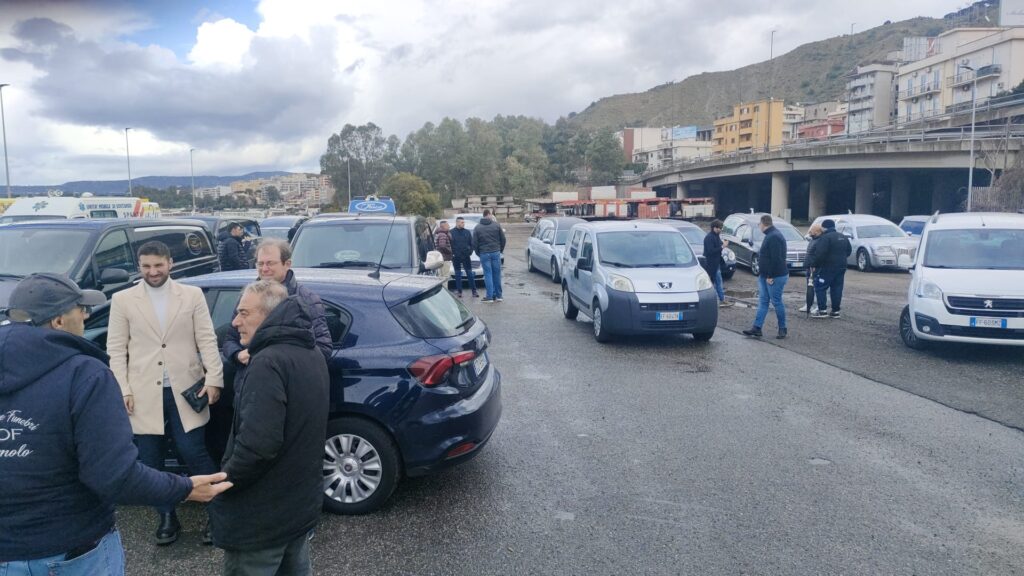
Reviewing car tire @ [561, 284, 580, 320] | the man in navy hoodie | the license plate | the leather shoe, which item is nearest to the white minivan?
car tire @ [561, 284, 580, 320]

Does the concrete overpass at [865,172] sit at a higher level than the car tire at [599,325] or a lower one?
higher

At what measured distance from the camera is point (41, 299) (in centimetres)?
243

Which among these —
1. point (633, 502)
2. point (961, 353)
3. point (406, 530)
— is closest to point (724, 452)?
point (633, 502)

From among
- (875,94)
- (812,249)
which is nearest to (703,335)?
(812,249)

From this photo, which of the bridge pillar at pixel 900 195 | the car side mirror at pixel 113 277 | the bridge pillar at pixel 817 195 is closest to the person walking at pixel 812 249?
the car side mirror at pixel 113 277

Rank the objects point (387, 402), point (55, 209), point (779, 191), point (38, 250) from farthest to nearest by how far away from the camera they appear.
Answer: point (779, 191) < point (55, 209) < point (38, 250) < point (387, 402)

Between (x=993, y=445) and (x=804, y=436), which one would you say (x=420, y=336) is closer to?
(x=804, y=436)

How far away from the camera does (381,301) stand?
195 inches

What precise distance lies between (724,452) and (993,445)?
238cm

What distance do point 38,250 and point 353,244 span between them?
3.42 meters

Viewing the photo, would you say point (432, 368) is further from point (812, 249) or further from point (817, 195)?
point (817, 195)

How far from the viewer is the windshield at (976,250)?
9.90 meters

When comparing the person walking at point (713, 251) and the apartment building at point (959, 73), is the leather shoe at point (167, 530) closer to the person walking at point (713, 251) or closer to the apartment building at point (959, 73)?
the person walking at point (713, 251)

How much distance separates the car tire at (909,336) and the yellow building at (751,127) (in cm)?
8474
